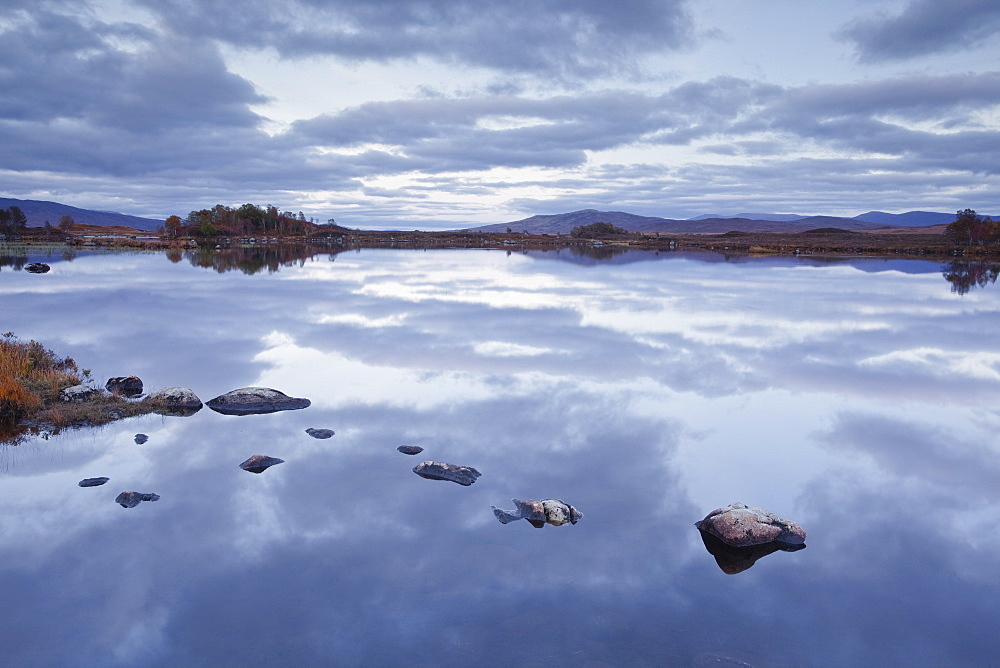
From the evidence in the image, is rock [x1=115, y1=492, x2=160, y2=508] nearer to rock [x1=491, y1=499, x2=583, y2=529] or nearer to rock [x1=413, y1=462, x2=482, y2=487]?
rock [x1=413, y1=462, x2=482, y2=487]

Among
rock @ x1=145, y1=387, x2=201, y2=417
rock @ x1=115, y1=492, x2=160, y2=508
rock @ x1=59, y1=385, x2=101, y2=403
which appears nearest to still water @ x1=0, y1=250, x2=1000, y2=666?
rock @ x1=115, y1=492, x2=160, y2=508

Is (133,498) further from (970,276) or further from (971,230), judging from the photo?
(971,230)

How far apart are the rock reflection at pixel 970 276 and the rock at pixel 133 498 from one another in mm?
46358

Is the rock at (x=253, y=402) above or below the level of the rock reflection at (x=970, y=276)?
below

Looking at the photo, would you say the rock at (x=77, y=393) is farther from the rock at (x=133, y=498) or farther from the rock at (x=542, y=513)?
the rock at (x=542, y=513)

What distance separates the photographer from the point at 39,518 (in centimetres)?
877

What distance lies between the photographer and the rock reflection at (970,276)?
4359 cm

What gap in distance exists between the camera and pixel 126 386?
14.7m

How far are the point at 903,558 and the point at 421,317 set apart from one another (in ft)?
69.3

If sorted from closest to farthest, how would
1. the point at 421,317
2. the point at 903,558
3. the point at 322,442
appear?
the point at 903,558, the point at 322,442, the point at 421,317

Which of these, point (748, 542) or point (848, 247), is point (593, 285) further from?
point (848, 247)

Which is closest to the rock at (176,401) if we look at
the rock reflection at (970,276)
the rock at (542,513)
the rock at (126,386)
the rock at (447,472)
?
the rock at (126,386)

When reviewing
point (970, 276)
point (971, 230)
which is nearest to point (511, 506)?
point (970, 276)

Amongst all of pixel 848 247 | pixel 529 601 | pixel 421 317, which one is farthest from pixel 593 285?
pixel 848 247
